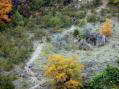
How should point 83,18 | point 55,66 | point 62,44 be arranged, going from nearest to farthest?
point 55,66 → point 62,44 → point 83,18

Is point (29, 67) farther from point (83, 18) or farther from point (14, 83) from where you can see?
point (83, 18)

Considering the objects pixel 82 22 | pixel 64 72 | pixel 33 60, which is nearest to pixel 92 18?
pixel 82 22

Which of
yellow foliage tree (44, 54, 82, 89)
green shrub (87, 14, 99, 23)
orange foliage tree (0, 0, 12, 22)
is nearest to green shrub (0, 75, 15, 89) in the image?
yellow foliage tree (44, 54, 82, 89)

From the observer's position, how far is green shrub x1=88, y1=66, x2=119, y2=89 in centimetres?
3297

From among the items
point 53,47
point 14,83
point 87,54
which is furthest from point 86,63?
point 14,83

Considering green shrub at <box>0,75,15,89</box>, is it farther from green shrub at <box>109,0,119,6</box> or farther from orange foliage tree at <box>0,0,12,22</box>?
green shrub at <box>109,0,119,6</box>

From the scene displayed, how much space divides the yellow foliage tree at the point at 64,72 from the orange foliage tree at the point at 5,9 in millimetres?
9048

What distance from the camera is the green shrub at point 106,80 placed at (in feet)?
108

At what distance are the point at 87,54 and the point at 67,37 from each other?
2922 mm

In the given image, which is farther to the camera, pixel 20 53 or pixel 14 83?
pixel 20 53

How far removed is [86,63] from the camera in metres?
35.8

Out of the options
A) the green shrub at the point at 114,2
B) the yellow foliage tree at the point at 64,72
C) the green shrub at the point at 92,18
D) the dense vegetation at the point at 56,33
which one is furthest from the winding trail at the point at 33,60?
the green shrub at the point at 114,2

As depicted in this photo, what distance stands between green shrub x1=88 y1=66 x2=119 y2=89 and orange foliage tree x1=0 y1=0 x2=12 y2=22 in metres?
11.0

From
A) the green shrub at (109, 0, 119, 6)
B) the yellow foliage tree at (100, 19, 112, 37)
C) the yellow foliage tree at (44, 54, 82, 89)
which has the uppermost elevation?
the green shrub at (109, 0, 119, 6)
